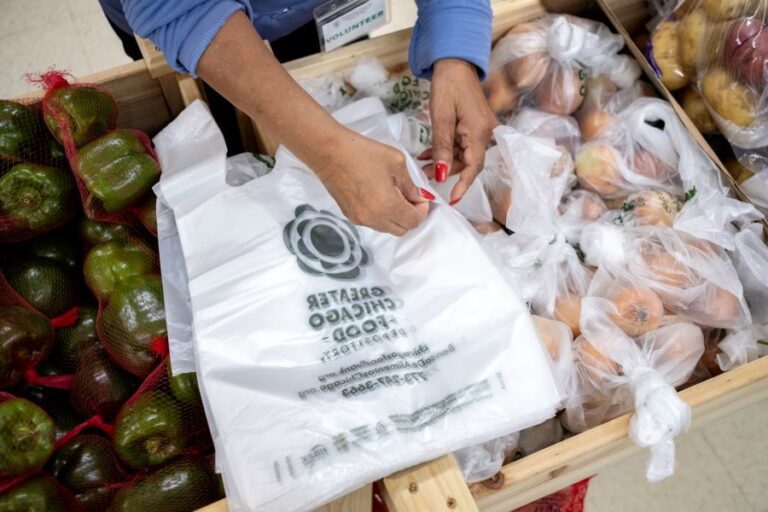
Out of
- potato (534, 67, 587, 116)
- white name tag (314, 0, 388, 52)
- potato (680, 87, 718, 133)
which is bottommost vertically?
potato (680, 87, 718, 133)

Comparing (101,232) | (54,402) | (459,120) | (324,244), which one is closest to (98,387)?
(54,402)

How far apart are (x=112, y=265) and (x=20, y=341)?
0.44 feet

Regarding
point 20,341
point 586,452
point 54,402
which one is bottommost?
point 586,452

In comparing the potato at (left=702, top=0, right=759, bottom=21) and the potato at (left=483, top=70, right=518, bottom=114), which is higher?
the potato at (left=702, top=0, right=759, bottom=21)

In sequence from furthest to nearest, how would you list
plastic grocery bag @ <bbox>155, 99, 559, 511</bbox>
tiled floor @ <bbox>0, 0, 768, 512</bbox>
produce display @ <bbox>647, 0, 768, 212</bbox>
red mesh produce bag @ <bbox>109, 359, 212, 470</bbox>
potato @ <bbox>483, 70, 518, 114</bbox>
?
1. tiled floor @ <bbox>0, 0, 768, 512</bbox>
2. potato @ <bbox>483, 70, 518, 114</bbox>
3. produce display @ <bbox>647, 0, 768, 212</bbox>
4. red mesh produce bag @ <bbox>109, 359, 212, 470</bbox>
5. plastic grocery bag @ <bbox>155, 99, 559, 511</bbox>

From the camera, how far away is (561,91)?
3.30ft

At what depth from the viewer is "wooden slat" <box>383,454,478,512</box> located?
2.00 ft

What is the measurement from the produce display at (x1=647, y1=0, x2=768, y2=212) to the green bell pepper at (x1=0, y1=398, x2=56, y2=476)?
98cm

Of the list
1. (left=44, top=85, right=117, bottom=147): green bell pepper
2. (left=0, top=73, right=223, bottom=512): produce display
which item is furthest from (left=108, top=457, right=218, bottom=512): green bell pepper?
(left=44, top=85, right=117, bottom=147): green bell pepper

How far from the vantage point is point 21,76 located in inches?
75.2

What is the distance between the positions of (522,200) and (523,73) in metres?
0.27

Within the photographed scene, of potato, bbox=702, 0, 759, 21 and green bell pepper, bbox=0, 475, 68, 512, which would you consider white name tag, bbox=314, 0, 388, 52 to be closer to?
potato, bbox=702, 0, 759, 21

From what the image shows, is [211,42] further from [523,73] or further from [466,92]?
[523,73]

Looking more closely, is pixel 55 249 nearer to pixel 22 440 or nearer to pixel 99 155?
pixel 99 155
